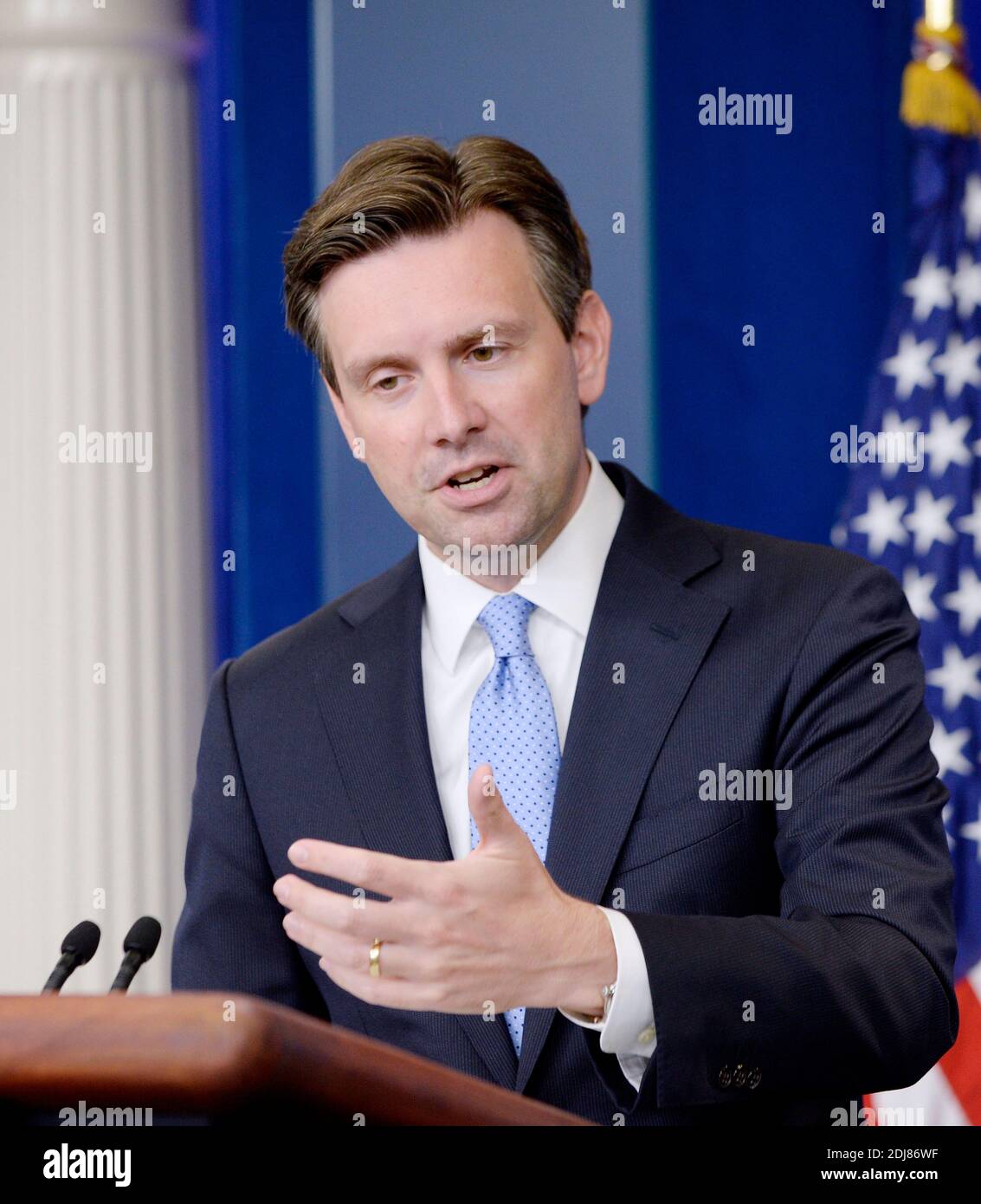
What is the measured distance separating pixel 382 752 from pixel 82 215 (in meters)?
1.88

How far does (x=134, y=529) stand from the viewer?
3295 mm

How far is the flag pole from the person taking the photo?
9.78ft

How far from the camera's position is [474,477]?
195cm

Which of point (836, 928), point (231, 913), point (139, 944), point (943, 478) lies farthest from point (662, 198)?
point (139, 944)

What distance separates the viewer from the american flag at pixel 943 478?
2.98m

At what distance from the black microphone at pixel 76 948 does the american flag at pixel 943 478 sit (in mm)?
1883

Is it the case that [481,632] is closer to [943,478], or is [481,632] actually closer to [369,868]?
[369,868]

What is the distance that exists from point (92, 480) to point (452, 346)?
1.58 m

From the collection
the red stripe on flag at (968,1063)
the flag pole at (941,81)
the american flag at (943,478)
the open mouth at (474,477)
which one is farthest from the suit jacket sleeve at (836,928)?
the flag pole at (941,81)

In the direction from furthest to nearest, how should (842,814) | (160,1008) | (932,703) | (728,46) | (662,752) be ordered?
(728,46)
(932,703)
(662,752)
(842,814)
(160,1008)

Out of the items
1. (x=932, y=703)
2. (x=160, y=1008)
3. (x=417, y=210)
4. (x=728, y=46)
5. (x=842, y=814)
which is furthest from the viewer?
(x=728, y=46)

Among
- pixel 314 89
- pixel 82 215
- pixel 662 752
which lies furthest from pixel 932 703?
pixel 82 215
